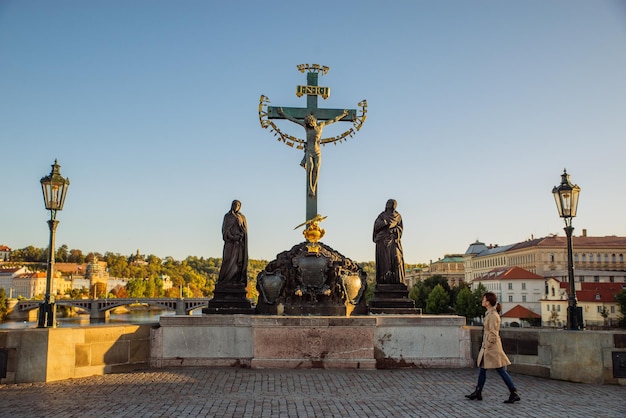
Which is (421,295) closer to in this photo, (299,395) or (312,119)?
(312,119)

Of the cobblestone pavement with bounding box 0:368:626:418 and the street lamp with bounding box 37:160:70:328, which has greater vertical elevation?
the street lamp with bounding box 37:160:70:328

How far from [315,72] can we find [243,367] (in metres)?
8.68

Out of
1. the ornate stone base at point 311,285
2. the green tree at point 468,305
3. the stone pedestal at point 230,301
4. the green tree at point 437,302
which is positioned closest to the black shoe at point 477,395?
the ornate stone base at point 311,285

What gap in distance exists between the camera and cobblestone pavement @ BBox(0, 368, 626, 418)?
8.20 meters

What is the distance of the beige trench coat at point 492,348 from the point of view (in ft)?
29.9

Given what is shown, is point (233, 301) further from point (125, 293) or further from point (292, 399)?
point (125, 293)

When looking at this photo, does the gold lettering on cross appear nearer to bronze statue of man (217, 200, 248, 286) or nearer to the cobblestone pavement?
bronze statue of man (217, 200, 248, 286)

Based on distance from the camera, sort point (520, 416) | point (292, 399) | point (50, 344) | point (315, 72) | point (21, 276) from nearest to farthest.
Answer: point (520, 416), point (292, 399), point (50, 344), point (315, 72), point (21, 276)

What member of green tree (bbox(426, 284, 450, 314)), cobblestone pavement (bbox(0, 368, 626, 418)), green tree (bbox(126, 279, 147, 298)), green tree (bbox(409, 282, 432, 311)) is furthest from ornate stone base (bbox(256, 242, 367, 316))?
green tree (bbox(126, 279, 147, 298))

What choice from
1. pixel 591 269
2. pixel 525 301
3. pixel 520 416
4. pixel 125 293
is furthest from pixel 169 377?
pixel 125 293

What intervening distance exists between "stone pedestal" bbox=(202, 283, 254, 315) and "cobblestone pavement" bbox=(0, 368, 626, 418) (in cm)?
221

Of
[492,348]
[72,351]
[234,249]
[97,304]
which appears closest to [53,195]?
[72,351]

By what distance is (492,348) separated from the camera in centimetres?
916

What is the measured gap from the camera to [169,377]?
36.2ft
